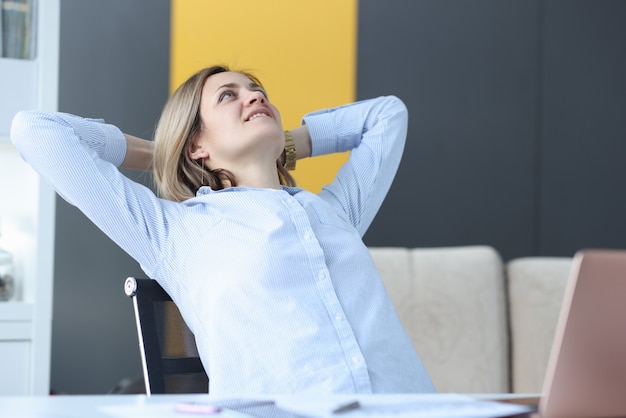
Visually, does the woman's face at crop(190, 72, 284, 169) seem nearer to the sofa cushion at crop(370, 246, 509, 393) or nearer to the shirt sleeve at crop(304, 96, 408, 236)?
the shirt sleeve at crop(304, 96, 408, 236)

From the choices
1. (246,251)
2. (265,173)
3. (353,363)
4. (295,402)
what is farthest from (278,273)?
(295,402)

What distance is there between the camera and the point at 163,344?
170 cm

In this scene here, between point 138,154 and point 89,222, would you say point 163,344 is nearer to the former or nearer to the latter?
point 138,154

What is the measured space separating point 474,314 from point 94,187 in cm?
188

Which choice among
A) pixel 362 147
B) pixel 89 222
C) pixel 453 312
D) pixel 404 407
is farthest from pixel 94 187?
pixel 453 312

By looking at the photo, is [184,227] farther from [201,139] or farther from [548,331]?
[548,331]

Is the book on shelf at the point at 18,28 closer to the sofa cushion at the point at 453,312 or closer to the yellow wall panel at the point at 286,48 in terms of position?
the yellow wall panel at the point at 286,48

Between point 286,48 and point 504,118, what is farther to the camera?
point 504,118

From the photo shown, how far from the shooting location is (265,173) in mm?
2029

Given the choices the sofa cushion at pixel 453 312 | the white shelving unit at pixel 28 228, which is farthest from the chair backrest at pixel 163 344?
the sofa cushion at pixel 453 312

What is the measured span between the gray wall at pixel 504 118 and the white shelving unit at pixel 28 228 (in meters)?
1.50

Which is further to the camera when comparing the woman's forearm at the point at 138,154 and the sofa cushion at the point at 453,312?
the sofa cushion at the point at 453,312

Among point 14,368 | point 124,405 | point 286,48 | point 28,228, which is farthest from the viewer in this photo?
point 286,48

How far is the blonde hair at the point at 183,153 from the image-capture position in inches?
81.0
